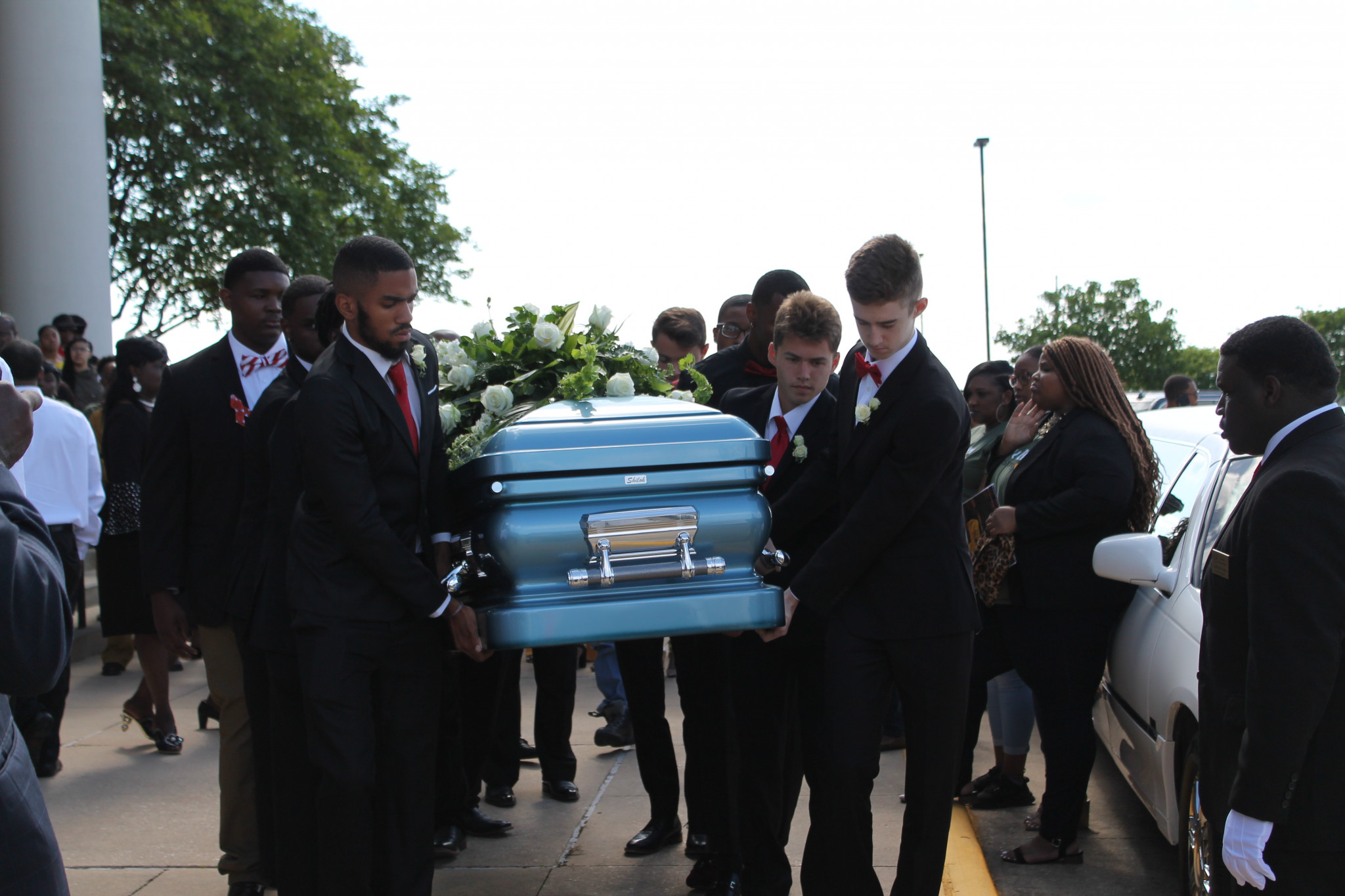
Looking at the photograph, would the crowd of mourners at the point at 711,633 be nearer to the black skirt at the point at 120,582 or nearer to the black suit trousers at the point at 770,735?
the black suit trousers at the point at 770,735

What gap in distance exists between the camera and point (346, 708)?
303 centimetres

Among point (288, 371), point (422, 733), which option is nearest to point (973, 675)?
point (422, 733)

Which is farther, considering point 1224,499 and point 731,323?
point 731,323

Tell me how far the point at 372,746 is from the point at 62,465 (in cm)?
404

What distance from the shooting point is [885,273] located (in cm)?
311

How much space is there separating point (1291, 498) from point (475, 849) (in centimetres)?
337

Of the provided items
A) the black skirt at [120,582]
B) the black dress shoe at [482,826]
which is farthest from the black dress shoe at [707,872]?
the black skirt at [120,582]

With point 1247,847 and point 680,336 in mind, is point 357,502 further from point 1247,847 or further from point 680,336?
point 680,336

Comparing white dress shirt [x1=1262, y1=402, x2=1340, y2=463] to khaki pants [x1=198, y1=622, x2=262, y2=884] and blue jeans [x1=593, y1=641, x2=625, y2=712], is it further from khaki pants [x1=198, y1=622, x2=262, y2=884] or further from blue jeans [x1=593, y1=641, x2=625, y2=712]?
blue jeans [x1=593, y1=641, x2=625, y2=712]

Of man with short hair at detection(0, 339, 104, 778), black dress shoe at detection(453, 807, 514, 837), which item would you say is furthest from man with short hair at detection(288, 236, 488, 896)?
man with short hair at detection(0, 339, 104, 778)

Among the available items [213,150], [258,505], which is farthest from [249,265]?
[213,150]

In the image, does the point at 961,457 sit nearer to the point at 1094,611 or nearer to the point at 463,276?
the point at 1094,611

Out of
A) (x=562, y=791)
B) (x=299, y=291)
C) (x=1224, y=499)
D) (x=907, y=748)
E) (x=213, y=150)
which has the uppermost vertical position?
(x=213, y=150)

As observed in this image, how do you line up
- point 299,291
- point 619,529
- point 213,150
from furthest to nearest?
point 213,150
point 299,291
point 619,529
